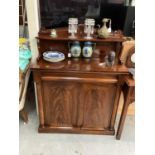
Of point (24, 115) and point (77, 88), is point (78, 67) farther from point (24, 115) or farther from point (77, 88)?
point (24, 115)

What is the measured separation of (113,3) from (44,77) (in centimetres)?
96

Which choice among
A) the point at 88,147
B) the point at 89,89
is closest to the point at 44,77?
the point at 89,89

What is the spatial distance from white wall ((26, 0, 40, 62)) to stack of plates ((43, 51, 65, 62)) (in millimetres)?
124

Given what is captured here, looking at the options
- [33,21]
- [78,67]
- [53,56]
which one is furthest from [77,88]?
[33,21]

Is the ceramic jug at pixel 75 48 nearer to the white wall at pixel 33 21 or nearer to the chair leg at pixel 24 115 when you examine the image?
the white wall at pixel 33 21

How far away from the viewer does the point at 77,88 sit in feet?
5.24

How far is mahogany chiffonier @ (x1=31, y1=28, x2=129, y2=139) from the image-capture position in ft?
5.01

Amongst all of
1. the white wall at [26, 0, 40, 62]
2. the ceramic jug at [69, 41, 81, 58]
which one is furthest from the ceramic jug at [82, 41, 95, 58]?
the white wall at [26, 0, 40, 62]

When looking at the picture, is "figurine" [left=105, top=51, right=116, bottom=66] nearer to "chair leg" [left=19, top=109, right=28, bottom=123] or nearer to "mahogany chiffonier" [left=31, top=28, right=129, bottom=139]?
"mahogany chiffonier" [left=31, top=28, right=129, bottom=139]

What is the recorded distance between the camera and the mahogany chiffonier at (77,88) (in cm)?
153

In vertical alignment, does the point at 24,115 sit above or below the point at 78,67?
below

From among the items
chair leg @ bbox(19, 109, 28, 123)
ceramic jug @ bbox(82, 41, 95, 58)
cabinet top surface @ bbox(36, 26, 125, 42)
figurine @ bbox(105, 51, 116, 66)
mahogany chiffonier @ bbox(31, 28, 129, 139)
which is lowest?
chair leg @ bbox(19, 109, 28, 123)

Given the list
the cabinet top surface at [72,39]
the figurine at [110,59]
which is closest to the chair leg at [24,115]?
the cabinet top surface at [72,39]

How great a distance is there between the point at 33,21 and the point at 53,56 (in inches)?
13.3
